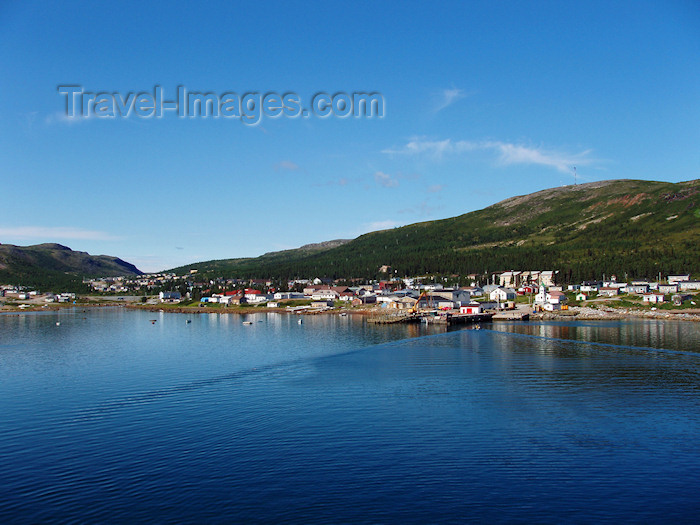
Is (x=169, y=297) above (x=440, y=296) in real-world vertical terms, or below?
below

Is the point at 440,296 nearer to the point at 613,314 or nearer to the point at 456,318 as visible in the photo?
the point at 456,318

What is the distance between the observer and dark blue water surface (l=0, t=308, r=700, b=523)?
43.8 ft

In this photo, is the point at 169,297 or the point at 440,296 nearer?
the point at 440,296

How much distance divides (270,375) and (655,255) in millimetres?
109039

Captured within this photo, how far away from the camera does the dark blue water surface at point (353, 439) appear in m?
13.3

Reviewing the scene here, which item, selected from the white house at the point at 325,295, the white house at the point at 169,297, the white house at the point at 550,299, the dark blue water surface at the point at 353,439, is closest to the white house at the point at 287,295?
the white house at the point at 325,295

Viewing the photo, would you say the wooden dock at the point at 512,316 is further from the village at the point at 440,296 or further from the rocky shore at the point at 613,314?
the rocky shore at the point at 613,314

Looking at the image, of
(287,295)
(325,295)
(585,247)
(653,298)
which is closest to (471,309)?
(653,298)

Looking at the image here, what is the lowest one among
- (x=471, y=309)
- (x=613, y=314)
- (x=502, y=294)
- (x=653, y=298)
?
(x=613, y=314)

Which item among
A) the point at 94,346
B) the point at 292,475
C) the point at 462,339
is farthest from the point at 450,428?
the point at 94,346

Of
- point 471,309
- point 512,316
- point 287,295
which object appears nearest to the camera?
point 512,316

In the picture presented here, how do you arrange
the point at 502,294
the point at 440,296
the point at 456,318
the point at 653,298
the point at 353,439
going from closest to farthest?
the point at 353,439 < the point at 456,318 < the point at 653,298 < the point at 440,296 < the point at 502,294

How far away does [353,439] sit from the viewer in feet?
59.9

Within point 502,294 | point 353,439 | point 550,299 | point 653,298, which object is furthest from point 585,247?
point 353,439
